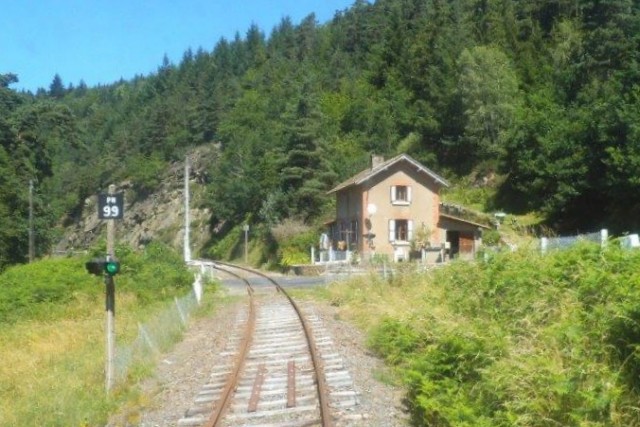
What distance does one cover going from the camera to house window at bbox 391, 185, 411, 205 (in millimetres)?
51375

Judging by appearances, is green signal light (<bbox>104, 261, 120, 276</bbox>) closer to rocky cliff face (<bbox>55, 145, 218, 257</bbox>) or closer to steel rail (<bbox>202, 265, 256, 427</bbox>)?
steel rail (<bbox>202, 265, 256, 427</bbox>)

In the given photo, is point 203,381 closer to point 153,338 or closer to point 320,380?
point 320,380

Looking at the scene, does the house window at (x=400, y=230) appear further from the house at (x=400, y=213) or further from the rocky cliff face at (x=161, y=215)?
the rocky cliff face at (x=161, y=215)

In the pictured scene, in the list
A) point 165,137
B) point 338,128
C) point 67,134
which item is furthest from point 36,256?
point 165,137

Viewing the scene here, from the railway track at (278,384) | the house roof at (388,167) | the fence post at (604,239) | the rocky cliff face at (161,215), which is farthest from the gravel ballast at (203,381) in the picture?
the rocky cliff face at (161,215)

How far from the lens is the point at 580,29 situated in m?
75.1

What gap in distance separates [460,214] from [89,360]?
4479cm

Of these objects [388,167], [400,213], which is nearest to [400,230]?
[400,213]

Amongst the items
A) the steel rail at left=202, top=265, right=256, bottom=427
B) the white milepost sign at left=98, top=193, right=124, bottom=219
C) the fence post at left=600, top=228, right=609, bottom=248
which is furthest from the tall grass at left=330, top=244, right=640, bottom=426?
the white milepost sign at left=98, top=193, right=124, bottom=219

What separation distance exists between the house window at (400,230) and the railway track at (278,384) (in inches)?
1228

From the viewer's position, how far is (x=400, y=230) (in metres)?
51.9

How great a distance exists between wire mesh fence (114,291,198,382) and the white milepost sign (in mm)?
2437

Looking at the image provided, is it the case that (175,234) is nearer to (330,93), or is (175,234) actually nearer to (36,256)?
(330,93)

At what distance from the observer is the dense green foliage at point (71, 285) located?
27.2m
